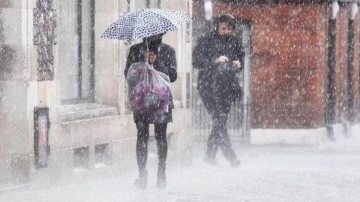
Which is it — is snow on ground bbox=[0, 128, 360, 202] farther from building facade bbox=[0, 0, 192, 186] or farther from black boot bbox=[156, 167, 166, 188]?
building facade bbox=[0, 0, 192, 186]

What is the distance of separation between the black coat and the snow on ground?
81cm

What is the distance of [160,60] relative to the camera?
42.0 ft

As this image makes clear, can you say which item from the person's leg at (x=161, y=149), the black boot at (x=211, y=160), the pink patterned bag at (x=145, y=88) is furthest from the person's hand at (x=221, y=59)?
the pink patterned bag at (x=145, y=88)

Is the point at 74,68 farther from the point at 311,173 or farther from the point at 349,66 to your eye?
the point at 349,66

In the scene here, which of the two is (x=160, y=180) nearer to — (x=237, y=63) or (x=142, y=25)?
(x=142, y=25)

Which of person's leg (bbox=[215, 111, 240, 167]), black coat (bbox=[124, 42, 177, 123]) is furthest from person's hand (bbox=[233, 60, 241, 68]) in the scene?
black coat (bbox=[124, 42, 177, 123])

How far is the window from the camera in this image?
1379 cm

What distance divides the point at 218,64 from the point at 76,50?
7.15 feet

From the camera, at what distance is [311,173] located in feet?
48.9

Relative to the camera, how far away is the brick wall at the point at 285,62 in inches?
855

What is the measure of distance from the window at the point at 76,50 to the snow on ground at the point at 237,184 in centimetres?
117

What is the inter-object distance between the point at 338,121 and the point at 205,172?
385 inches

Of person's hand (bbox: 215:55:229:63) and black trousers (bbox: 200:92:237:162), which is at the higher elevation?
person's hand (bbox: 215:55:229:63)

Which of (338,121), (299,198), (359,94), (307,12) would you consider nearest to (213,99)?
(299,198)
